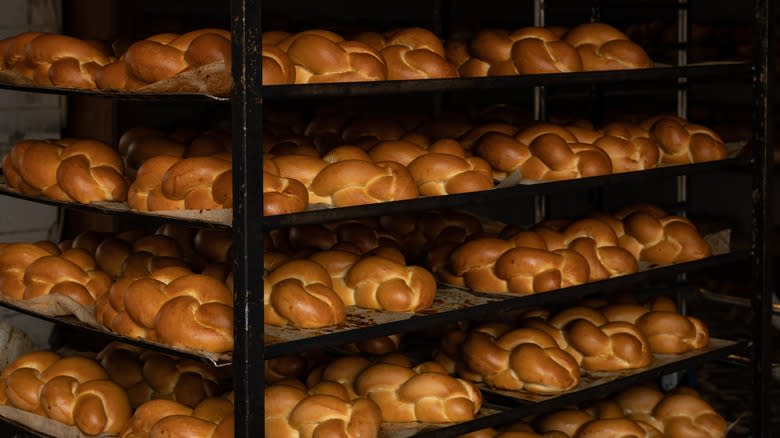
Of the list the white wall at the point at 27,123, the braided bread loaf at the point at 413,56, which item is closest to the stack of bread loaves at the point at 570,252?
the braided bread loaf at the point at 413,56

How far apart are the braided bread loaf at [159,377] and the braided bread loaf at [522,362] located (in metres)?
0.78

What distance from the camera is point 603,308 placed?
4.06m

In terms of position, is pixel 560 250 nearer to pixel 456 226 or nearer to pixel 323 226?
pixel 456 226

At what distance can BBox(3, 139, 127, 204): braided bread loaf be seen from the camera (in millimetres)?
3057

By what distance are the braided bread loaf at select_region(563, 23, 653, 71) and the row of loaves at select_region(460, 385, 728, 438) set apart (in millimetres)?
1099

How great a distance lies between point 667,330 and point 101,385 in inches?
71.2

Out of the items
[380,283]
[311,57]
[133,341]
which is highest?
[311,57]

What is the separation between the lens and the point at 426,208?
9.77 feet

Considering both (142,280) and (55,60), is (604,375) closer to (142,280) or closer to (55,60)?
(142,280)

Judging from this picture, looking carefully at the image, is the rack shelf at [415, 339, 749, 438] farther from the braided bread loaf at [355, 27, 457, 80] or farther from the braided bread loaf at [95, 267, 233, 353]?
the braided bread loaf at [355, 27, 457, 80]

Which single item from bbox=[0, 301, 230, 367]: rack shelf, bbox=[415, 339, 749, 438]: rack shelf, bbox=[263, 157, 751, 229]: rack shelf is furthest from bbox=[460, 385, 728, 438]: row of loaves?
bbox=[0, 301, 230, 367]: rack shelf

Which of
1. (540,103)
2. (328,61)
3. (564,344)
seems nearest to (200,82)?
(328,61)

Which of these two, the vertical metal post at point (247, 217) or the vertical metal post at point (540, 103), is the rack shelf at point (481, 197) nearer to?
the vertical metal post at point (247, 217)

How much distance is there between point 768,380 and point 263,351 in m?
2.06
